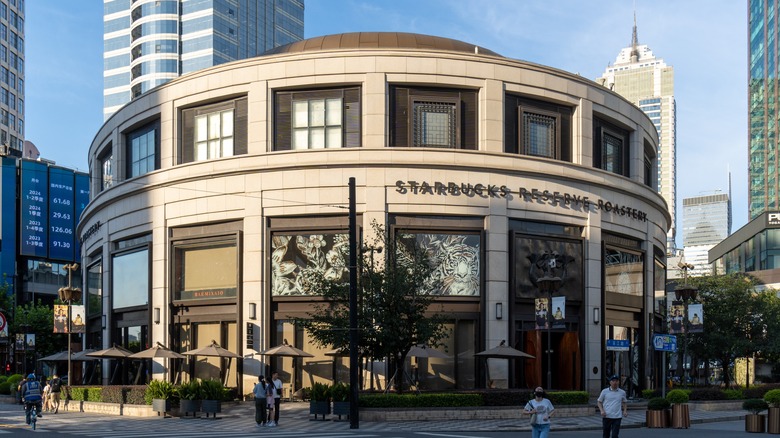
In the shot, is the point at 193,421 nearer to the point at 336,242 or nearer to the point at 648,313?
the point at 336,242

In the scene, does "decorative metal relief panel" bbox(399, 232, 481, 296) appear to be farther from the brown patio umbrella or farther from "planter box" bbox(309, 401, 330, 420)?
"planter box" bbox(309, 401, 330, 420)

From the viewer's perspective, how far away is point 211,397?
38.3 metres

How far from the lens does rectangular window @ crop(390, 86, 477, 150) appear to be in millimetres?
45719

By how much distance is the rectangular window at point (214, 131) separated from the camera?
47.3 m

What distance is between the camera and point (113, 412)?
40844 millimetres

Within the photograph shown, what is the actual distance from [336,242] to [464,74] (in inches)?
385

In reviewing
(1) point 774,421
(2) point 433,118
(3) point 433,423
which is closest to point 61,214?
(2) point 433,118

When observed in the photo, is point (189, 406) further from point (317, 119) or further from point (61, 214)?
point (61, 214)

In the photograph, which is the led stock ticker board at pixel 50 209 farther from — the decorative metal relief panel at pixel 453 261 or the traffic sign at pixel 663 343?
the traffic sign at pixel 663 343

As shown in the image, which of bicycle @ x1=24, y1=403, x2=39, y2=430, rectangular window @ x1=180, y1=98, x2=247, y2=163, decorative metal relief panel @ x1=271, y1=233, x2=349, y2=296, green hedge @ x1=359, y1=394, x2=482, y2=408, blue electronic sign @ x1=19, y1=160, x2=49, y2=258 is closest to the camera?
bicycle @ x1=24, y1=403, x2=39, y2=430

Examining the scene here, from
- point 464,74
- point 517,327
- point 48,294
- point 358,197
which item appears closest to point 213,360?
point 358,197

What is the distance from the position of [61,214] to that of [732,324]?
250 feet

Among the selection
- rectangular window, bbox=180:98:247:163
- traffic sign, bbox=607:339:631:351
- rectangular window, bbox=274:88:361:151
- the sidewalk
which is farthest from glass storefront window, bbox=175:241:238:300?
traffic sign, bbox=607:339:631:351

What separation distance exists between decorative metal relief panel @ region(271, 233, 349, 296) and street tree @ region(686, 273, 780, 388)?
31.0 metres
